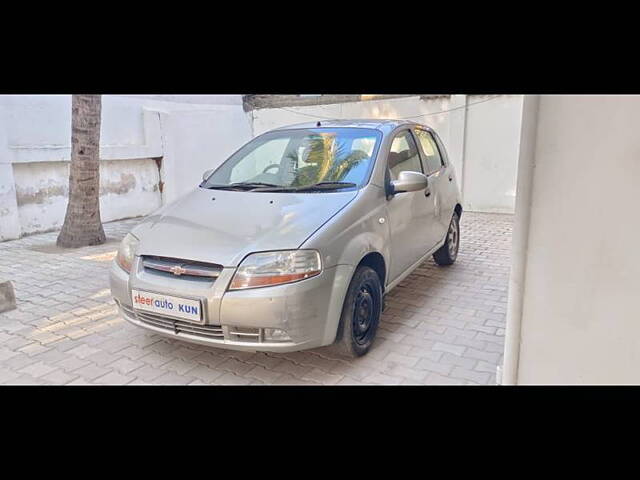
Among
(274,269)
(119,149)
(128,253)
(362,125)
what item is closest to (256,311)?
(274,269)

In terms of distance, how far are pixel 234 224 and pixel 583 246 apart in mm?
2021

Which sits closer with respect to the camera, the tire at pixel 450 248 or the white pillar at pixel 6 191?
the tire at pixel 450 248

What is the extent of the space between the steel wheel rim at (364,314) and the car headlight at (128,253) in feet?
5.15

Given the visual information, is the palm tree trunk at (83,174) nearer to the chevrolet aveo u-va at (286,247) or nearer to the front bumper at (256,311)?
the chevrolet aveo u-va at (286,247)

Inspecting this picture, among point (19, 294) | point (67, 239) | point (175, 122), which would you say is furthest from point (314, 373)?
point (175, 122)

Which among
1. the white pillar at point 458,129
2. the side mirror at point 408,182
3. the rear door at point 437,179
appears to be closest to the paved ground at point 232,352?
the rear door at point 437,179

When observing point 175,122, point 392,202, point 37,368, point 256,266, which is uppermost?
point 175,122

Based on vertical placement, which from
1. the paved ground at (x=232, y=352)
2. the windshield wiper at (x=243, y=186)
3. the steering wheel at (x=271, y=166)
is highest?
the steering wheel at (x=271, y=166)

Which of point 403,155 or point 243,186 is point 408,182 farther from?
point 243,186

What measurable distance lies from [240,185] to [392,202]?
124 cm

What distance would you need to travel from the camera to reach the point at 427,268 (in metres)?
5.52

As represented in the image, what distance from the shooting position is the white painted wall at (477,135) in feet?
29.1

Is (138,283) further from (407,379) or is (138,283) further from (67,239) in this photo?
(67,239)

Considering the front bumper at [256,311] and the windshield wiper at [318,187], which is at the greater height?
the windshield wiper at [318,187]
